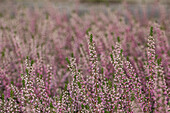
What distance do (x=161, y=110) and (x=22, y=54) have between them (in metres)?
3.78

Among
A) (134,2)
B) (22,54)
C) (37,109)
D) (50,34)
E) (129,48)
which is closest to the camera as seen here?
(37,109)

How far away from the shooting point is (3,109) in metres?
3.25

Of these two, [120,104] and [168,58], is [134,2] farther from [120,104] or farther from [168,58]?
[120,104]

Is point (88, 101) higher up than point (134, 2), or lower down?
lower down

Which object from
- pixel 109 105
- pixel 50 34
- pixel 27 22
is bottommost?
pixel 109 105

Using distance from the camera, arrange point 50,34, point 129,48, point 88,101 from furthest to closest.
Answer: point 50,34 < point 129,48 < point 88,101

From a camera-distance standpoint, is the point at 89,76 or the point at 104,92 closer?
the point at 104,92

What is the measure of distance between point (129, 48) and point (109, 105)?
8.52 feet

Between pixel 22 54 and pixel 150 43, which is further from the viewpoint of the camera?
pixel 22 54

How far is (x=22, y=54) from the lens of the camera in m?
5.17

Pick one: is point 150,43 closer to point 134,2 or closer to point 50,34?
point 50,34

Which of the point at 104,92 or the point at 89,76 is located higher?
the point at 89,76

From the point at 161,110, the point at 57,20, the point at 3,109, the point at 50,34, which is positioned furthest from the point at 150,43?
the point at 57,20

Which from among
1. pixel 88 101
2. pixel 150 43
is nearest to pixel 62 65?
pixel 88 101
